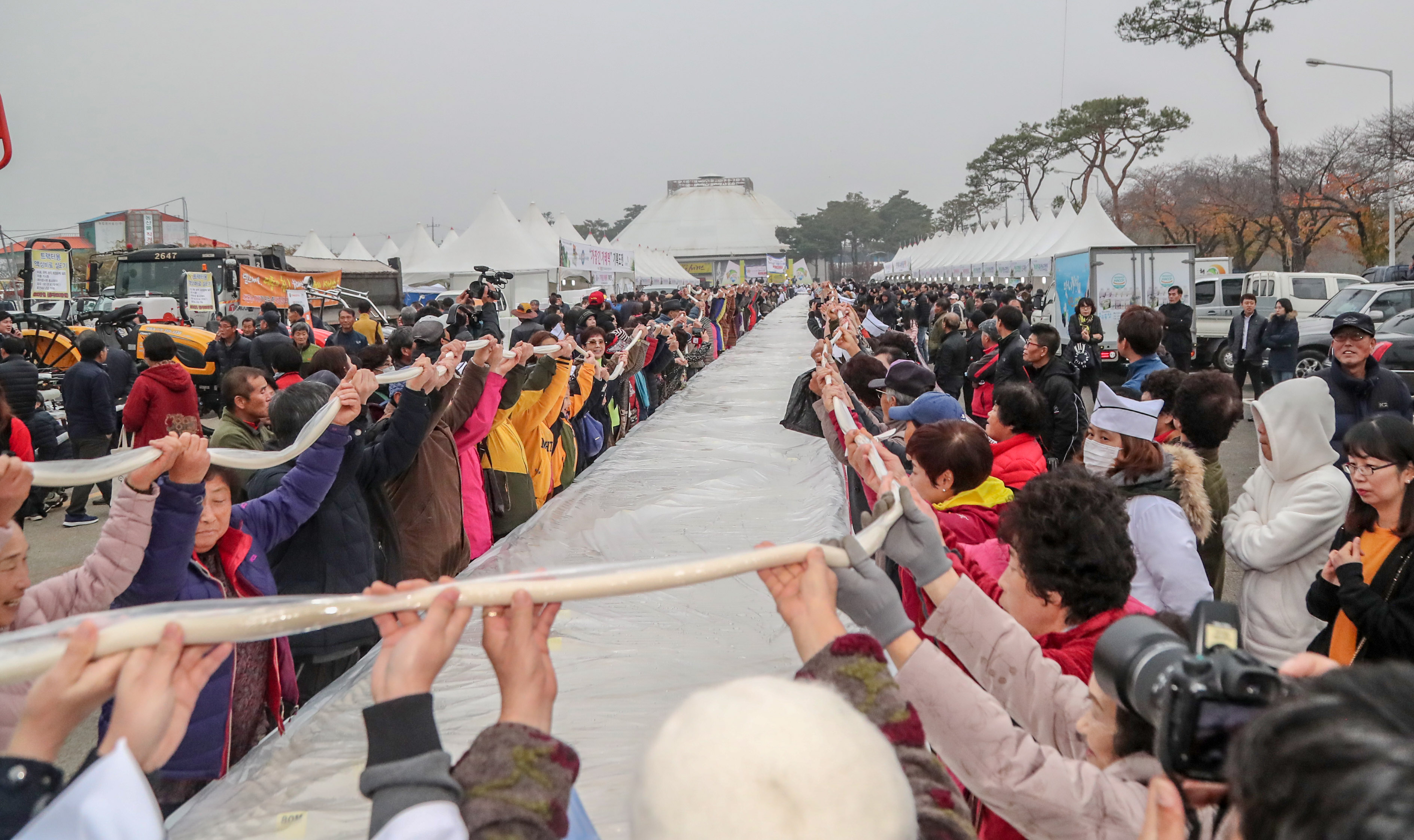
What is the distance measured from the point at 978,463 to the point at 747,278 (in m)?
56.0

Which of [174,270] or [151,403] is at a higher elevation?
[174,270]

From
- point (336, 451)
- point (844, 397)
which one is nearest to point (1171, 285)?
point (844, 397)

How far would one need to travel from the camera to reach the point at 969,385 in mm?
9195

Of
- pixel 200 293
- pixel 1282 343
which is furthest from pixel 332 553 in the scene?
pixel 200 293

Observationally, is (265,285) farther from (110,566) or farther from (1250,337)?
(110,566)

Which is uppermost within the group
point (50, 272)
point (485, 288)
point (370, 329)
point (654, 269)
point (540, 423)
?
point (654, 269)

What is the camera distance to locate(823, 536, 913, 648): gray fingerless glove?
1406 mm

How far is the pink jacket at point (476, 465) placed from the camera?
425cm

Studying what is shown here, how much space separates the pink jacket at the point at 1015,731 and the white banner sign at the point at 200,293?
49.8ft

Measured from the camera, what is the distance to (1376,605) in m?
2.38

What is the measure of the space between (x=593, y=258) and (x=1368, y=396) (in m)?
22.9

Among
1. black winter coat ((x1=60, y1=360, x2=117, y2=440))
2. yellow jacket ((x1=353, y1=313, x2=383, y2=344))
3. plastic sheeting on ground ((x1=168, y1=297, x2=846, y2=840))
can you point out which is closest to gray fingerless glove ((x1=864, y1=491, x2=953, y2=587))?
plastic sheeting on ground ((x1=168, y1=297, x2=846, y2=840))

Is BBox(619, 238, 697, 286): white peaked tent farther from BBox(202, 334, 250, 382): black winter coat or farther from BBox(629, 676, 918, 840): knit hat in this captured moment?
BBox(629, 676, 918, 840): knit hat

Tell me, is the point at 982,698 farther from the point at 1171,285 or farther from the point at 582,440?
the point at 1171,285
